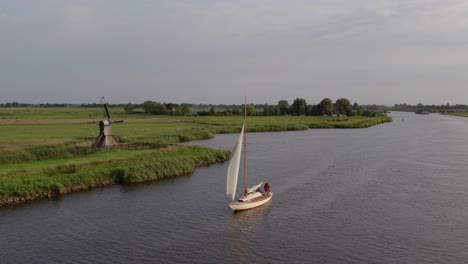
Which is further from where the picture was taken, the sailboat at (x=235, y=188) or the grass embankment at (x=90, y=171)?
the grass embankment at (x=90, y=171)

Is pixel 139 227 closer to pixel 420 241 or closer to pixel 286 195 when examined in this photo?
pixel 286 195

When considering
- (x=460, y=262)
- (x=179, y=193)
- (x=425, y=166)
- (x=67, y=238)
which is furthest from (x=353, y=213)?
(x=425, y=166)

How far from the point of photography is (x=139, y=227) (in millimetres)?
30156

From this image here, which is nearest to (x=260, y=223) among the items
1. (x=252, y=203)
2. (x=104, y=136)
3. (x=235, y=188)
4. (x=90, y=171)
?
(x=252, y=203)

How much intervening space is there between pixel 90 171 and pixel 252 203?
56.3 feet

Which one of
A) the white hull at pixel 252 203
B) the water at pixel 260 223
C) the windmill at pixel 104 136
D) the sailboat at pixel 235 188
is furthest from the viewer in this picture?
the windmill at pixel 104 136

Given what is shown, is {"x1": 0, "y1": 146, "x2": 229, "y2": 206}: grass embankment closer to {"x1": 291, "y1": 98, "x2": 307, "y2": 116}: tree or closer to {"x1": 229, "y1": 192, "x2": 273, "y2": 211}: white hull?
{"x1": 229, "y1": 192, "x2": 273, "y2": 211}: white hull

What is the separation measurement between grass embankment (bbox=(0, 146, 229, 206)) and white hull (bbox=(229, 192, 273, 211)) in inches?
556

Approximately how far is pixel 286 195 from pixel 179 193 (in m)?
9.60

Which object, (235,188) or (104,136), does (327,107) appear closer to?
(104,136)

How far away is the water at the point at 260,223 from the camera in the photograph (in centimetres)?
2545

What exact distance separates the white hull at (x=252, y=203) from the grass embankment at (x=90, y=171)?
1413 cm

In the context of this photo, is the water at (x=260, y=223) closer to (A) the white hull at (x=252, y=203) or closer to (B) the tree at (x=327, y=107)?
(A) the white hull at (x=252, y=203)

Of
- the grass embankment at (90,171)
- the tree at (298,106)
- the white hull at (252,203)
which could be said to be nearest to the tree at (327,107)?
the tree at (298,106)
